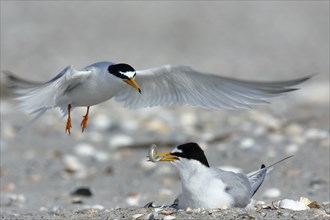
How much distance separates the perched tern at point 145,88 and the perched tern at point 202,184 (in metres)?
0.66

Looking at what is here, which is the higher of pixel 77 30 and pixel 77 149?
pixel 77 30

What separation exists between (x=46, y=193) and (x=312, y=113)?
12.7ft

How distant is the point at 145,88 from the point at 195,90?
1.63ft

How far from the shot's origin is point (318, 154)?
7312mm

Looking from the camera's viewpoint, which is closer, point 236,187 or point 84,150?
point 236,187

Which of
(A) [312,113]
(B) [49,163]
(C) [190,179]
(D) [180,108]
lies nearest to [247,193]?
(C) [190,179]

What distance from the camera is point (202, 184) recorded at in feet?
→ 14.7

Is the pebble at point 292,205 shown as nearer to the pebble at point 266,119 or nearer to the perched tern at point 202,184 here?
the perched tern at point 202,184

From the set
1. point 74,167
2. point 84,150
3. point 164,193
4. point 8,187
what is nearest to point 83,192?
point 164,193

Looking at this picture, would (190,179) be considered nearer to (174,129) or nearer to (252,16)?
(174,129)

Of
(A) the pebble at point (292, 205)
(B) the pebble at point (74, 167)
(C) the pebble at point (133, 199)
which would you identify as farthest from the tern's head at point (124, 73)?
(B) the pebble at point (74, 167)

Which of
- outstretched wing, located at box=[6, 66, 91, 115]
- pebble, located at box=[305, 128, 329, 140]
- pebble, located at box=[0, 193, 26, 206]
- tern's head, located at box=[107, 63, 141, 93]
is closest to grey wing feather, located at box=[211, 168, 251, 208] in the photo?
tern's head, located at box=[107, 63, 141, 93]

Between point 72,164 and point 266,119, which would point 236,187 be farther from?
point 266,119

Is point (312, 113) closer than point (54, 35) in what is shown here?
Yes
